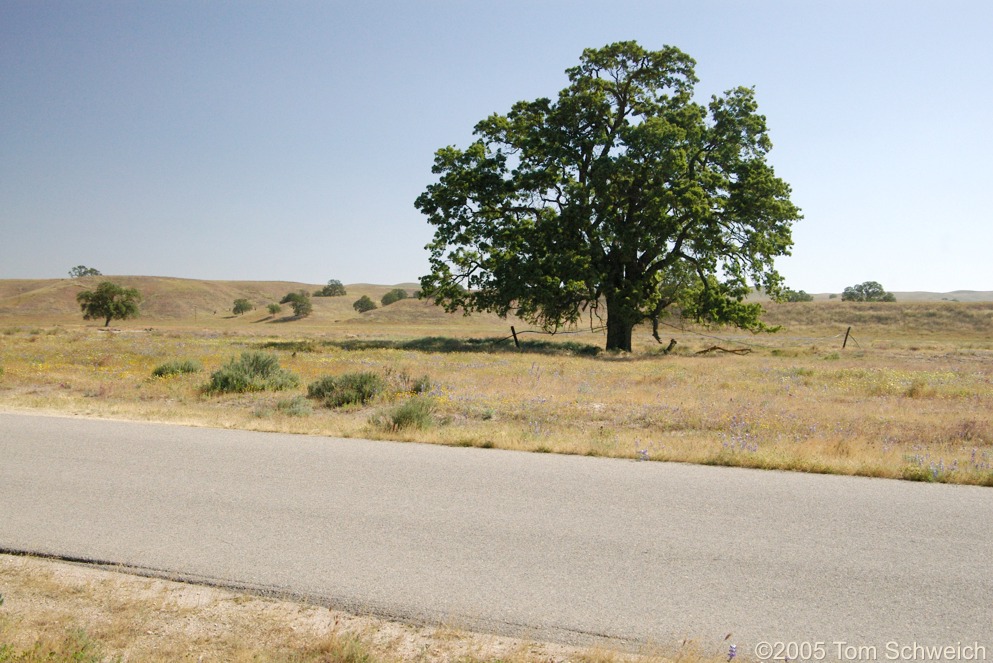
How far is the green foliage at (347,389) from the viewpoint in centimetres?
1392

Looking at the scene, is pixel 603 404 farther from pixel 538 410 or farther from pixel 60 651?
pixel 60 651

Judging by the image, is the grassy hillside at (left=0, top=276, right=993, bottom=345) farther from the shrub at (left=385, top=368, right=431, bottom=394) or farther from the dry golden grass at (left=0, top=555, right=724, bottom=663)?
the dry golden grass at (left=0, top=555, right=724, bottom=663)

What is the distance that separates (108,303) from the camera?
6159 centimetres

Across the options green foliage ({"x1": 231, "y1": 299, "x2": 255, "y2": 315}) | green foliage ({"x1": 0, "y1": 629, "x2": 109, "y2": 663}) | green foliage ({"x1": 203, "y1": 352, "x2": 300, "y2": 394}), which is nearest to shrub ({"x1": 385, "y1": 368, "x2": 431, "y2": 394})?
green foliage ({"x1": 203, "y1": 352, "x2": 300, "y2": 394})

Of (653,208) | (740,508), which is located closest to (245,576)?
(740,508)

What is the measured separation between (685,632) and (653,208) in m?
26.3

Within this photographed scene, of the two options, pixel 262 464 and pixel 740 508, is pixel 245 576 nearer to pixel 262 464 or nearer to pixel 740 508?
pixel 262 464

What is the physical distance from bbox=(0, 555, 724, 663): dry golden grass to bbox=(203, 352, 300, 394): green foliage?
1109 centimetres

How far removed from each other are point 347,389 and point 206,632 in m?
10.4

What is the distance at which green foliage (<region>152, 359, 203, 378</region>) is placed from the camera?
18094 mm

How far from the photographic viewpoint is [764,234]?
29.7 meters

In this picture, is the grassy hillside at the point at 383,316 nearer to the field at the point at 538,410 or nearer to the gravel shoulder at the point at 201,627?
the field at the point at 538,410

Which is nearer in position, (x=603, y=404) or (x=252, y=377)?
(x=603, y=404)

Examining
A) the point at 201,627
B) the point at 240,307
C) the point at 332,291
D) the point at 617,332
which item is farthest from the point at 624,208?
the point at 332,291
